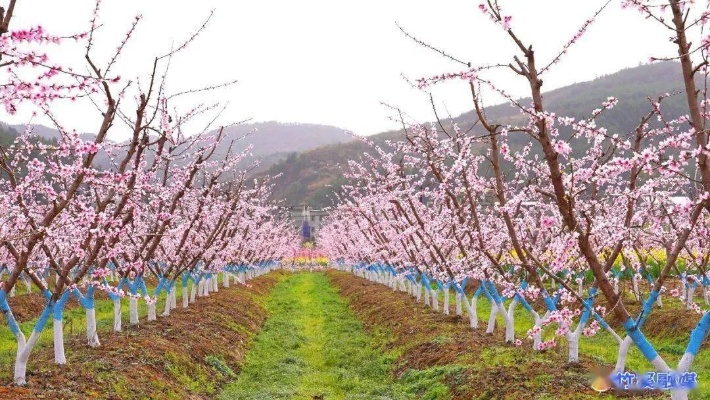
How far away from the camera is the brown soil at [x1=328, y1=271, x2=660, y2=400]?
11.0 metres

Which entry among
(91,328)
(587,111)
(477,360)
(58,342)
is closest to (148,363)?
(58,342)

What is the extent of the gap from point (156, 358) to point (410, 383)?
19.4ft

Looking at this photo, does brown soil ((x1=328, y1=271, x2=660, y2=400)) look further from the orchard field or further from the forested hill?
the forested hill

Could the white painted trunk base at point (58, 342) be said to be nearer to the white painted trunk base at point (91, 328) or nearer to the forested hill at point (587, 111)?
the white painted trunk base at point (91, 328)

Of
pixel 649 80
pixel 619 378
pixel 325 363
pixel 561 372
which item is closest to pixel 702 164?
pixel 619 378

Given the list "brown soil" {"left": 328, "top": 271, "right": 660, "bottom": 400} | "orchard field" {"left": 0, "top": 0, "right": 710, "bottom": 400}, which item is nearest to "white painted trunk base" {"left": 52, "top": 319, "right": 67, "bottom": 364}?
"orchard field" {"left": 0, "top": 0, "right": 710, "bottom": 400}

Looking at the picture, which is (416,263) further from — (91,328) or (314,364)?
(91,328)

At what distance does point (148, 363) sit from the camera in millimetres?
13203

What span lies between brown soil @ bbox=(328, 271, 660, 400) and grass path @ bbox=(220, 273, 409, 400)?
3.07 ft

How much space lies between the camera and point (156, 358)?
45.4 ft

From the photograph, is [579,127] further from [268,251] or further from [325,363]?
[268,251]

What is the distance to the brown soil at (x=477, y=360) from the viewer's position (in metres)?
11.0

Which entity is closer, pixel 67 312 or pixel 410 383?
pixel 410 383

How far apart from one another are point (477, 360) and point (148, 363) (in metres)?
7.35
